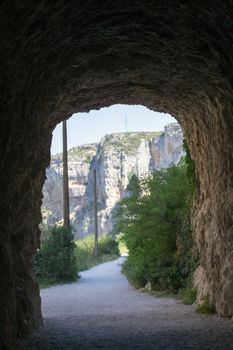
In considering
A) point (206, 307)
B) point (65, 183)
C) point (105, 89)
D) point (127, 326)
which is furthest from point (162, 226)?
point (65, 183)

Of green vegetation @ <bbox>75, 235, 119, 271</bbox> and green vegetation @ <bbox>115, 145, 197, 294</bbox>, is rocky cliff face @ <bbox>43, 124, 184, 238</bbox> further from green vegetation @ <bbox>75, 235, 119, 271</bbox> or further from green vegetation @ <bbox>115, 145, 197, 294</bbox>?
green vegetation @ <bbox>115, 145, 197, 294</bbox>

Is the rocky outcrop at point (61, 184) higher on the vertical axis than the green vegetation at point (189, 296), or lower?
higher


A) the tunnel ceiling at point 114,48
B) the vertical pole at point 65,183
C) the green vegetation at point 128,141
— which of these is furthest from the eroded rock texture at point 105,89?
the green vegetation at point 128,141

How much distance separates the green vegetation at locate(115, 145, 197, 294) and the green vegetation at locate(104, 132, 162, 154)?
6390 centimetres

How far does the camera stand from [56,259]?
21438 millimetres

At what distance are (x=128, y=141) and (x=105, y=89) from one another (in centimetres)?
7509

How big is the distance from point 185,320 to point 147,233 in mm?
6082

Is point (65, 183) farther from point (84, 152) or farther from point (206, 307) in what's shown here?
point (84, 152)

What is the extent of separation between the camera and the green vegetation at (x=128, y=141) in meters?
81.5

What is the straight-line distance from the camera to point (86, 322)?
9875 millimetres

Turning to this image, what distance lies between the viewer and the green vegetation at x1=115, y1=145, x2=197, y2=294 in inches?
567

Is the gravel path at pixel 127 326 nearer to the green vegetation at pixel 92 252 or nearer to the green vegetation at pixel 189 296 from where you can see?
the green vegetation at pixel 189 296

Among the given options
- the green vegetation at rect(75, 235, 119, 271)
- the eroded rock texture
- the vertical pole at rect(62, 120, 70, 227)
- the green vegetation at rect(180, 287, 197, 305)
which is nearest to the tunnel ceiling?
the eroded rock texture

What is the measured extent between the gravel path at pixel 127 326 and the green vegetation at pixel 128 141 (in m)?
66.4
